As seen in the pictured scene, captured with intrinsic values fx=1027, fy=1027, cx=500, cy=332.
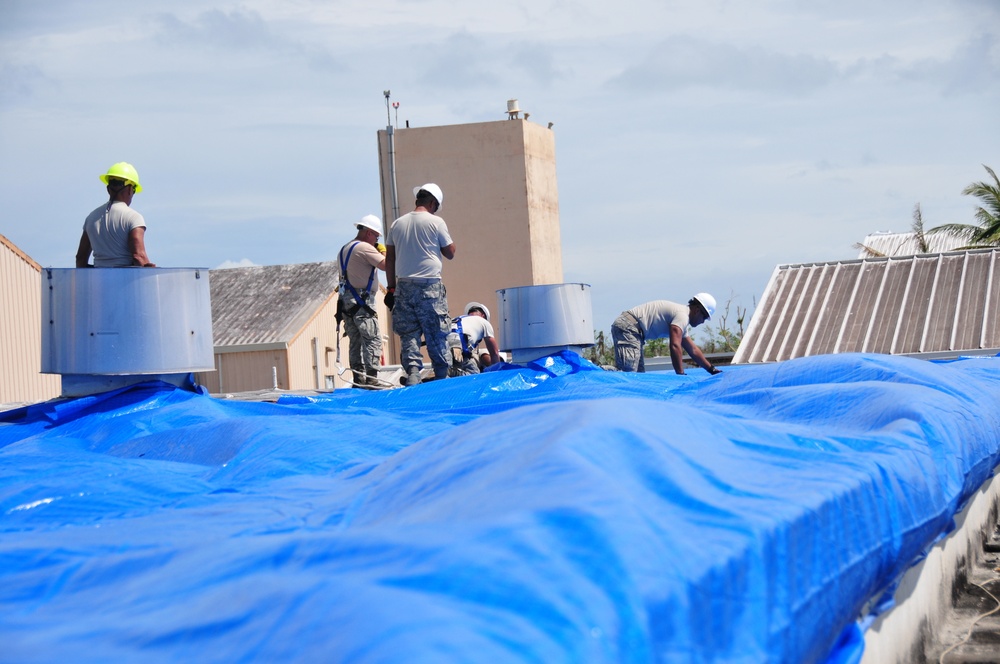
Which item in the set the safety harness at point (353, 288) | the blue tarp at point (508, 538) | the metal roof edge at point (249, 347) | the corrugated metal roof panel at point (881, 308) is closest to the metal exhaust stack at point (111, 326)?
the blue tarp at point (508, 538)

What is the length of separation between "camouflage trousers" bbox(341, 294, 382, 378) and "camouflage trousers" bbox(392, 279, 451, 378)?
0.24 meters

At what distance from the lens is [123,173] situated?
5.54m

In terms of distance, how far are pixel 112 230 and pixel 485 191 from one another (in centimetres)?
1835

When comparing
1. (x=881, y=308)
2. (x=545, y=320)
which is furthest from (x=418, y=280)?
(x=881, y=308)

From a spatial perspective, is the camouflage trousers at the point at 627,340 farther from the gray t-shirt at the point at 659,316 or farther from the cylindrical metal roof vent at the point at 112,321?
the cylindrical metal roof vent at the point at 112,321

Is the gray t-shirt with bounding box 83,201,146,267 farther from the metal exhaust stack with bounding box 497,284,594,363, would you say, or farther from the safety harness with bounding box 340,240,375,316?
the metal exhaust stack with bounding box 497,284,594,363

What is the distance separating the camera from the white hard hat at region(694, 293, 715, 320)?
849 centimetres

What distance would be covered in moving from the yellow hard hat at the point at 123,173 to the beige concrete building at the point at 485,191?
55.5 ft

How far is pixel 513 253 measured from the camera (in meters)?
23.9

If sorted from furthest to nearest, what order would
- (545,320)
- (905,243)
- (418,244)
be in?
(905,243), (545,320), (418,244)

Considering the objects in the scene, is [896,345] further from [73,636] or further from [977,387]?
[73,636]

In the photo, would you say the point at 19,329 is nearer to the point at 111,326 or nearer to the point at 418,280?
the point at 418,280

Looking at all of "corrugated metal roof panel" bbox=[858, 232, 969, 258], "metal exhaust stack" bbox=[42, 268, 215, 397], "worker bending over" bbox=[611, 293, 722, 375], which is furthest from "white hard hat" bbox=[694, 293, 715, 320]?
"corrugated metal roof panel" bbox=[858, 232, 969, 258]

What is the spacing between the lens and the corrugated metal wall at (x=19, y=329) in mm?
16844
